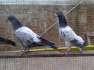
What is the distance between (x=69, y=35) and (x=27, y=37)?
1.72 feet

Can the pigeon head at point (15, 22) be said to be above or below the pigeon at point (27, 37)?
above

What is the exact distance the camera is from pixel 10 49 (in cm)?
483

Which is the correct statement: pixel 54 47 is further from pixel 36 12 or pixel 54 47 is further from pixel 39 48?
pixel 36 12

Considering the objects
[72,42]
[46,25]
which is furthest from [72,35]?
[46,25]

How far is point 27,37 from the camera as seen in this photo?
194 inches

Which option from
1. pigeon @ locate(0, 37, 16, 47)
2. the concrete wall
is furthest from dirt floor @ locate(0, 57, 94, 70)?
the concrete wall

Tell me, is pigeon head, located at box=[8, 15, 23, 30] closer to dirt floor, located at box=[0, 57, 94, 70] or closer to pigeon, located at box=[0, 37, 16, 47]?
pigeon, located at box=[0, 37, 16, 47]

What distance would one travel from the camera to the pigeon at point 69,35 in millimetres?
4871

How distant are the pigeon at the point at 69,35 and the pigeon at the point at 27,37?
0.21 m

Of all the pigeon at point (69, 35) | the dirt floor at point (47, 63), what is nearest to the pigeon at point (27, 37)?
the pigeon at point (69, 35)

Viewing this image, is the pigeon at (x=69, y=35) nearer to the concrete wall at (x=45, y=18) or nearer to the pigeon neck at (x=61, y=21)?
the pigeon neck at (x=61, y=21)

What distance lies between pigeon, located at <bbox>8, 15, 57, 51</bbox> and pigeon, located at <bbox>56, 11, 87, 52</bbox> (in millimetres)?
210

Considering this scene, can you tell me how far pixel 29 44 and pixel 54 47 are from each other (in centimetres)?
31

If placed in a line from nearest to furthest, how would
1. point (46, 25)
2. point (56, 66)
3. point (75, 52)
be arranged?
point (56, 66)
point (75, 52)
point (46, 25)
